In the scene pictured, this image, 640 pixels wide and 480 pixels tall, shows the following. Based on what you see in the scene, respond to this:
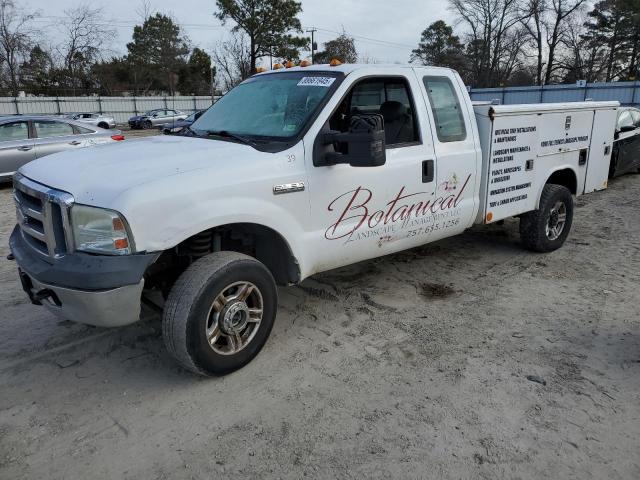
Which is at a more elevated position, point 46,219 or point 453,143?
point 453,143

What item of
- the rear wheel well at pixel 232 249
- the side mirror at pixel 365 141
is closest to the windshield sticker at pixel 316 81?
the side mirror at pixel 365 141

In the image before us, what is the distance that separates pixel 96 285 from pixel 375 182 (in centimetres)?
210

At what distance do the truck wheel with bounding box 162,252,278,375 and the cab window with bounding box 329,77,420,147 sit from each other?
61.9 inches

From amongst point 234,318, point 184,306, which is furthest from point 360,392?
point 184,306

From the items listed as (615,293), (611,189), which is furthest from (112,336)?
(611,189)

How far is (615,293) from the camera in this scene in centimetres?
479

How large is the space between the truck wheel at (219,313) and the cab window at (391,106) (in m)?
1.57

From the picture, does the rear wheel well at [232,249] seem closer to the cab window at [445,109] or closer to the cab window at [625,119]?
the cab window at [445,109]

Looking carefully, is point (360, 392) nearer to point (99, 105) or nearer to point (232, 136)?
point (232, 136)

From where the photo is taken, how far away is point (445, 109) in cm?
457

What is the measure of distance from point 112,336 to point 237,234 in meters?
1.33

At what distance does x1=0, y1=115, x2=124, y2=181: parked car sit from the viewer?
10.2 meters

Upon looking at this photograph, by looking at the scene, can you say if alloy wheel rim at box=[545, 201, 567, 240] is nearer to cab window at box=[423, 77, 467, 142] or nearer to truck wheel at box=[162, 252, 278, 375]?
cab window at box=[423, 77, 467, 142]

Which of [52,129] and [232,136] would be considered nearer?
[232,136]
